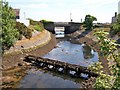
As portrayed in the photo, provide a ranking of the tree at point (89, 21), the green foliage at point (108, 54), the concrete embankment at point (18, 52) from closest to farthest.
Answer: the green foliage at point (108, 54), the concrete embankment at point (18, 52), the tree at point (89, 21)

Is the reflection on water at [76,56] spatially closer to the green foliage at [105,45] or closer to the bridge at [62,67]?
the bridge at [62,67]

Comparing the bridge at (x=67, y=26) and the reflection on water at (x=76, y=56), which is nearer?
the reflection on water at (x=76, y=56)

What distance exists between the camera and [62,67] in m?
45.9

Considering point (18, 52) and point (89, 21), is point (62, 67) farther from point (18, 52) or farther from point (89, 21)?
point (89, 21)

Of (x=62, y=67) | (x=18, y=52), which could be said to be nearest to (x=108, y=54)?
(x=62, y=67)

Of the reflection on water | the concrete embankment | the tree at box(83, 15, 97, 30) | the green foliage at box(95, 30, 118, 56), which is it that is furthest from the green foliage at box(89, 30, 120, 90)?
the tree at box(83, 15, 97, 30)

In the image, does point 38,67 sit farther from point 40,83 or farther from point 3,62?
point 40,83

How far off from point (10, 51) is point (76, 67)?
17.9 metres

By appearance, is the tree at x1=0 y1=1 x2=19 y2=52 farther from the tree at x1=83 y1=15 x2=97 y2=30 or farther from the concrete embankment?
Answer: the tree at x1=83 y1=15 x2=97 y2=30

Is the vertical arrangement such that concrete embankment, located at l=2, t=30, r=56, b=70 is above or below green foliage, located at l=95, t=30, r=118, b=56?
below

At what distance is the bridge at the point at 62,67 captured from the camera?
135ft

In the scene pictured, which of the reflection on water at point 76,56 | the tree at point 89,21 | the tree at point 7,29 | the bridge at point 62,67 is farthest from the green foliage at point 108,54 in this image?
the tree at point 89,21

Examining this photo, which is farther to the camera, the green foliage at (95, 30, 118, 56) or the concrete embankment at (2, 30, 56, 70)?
the concrete embankment at (2, 30, 56, 70)

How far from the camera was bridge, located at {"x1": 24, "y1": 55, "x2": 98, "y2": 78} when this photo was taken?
1614 inches
